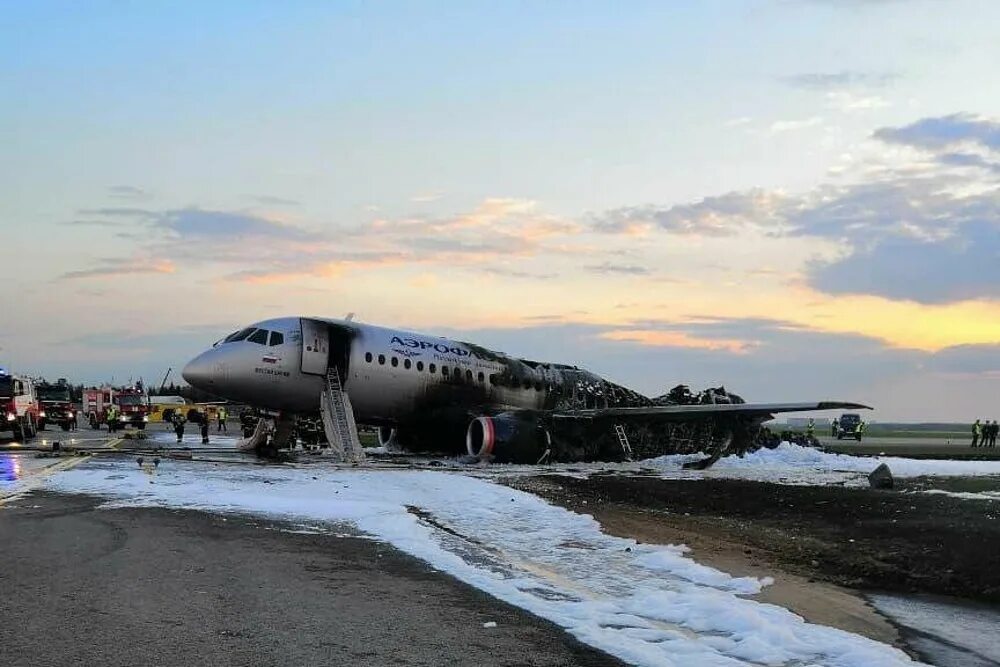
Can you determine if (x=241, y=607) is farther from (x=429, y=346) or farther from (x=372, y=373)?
(x=429, y=346)

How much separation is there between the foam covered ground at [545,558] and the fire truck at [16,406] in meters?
21.8

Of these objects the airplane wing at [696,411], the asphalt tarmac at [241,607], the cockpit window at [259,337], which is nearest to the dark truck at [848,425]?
the airplane wing at [696,411]

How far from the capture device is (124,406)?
60.6m

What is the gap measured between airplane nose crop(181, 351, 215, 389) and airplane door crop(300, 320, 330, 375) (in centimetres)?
258

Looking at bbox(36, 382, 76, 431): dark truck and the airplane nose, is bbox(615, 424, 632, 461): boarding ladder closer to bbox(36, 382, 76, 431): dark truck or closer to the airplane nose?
the airplane nose

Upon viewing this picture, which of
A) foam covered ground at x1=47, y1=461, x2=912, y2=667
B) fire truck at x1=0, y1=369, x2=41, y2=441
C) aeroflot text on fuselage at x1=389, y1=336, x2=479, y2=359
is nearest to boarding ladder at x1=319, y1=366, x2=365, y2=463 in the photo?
aeroflot text on fuselage at x1=389, y1=336, x2=479, y2=359

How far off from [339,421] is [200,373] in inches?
160

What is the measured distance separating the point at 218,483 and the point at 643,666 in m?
12.6

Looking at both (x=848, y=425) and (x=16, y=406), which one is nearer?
(x=16, y=406)

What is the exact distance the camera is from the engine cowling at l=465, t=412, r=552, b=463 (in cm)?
2575

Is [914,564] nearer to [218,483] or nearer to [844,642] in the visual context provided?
[844,642]

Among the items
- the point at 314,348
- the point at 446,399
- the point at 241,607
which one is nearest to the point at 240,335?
the point at 314,348

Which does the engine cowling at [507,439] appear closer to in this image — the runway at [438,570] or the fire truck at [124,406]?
the runway at [438,570]

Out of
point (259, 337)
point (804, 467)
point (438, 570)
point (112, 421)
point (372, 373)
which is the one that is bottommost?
point (804, 467)
